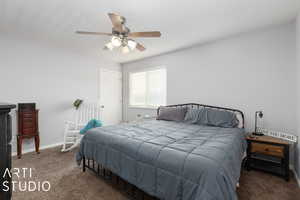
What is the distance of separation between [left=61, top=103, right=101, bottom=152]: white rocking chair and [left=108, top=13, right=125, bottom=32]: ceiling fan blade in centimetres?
245

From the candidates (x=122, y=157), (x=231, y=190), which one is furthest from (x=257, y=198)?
(x=122, y=157)

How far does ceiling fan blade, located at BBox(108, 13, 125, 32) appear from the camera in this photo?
1688 mm

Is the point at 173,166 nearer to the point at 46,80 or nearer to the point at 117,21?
the point at 117,21

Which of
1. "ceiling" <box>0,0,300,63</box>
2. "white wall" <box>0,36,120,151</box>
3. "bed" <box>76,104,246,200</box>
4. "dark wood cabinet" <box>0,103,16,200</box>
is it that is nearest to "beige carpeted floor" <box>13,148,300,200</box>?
"bed" <box>76,104,246,200</box>

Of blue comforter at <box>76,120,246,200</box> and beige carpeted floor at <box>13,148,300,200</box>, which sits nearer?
blue comforter at <box>76,120,246,200</box>

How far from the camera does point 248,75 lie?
8.86 feet

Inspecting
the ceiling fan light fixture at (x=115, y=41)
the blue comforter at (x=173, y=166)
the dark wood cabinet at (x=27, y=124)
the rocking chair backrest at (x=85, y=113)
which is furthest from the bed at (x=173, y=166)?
the rocking chair backrest at (x=85, y=113)

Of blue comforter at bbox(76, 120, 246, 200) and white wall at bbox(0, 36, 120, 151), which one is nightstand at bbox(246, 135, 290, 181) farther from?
white wall at bbox(0, 36, 120, 151)

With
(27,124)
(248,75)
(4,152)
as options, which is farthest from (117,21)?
(27,124)

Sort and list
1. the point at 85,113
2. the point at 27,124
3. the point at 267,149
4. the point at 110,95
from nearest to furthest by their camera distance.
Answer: the point at 267,149 < the point at 27,124 < the point at 85,113 < the point at 110,95

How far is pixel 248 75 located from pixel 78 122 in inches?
156

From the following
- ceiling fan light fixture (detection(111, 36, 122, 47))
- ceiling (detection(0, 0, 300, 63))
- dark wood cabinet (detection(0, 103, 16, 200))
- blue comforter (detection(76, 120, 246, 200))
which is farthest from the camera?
ceiling fan light fixture (detection(111, 36, 122, 47))

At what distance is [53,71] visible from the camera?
3424 mm

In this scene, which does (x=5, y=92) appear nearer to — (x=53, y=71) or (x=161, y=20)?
(x=53, y=71)
